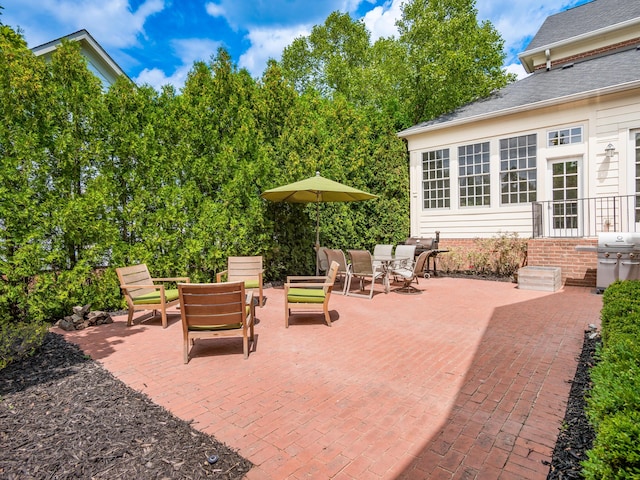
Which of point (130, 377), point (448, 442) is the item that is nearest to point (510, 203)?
point (448, 442)

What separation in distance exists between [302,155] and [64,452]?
872 cm

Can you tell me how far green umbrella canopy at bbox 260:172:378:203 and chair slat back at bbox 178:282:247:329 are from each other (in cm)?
386

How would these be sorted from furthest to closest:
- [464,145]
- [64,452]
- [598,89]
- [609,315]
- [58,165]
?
[464,145]
[598,89]
[58,165]
[609,315]
[64,452]

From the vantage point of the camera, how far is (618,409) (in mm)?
1948

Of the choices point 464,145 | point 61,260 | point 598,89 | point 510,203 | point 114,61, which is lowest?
point 61,260

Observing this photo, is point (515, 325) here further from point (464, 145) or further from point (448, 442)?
point (464, 145)

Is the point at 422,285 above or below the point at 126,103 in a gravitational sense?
below

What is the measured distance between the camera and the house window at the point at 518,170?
11141mm

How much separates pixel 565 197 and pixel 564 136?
1835mm

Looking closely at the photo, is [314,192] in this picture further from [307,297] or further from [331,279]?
[307,297]

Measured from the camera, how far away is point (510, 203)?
11.5 m

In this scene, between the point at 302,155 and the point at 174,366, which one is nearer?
the point at 174,366

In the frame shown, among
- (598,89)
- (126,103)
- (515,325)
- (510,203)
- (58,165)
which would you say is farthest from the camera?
(510,203)

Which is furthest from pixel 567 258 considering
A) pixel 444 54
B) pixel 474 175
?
pixel 444 54
